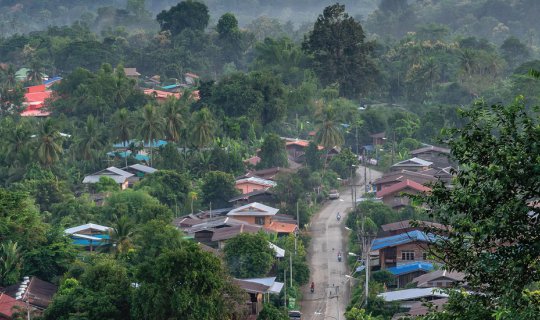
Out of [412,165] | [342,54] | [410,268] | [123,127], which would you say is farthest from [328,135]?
[410,268]

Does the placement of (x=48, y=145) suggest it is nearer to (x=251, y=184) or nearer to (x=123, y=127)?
(x=123, y=127)

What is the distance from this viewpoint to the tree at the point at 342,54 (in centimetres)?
8512

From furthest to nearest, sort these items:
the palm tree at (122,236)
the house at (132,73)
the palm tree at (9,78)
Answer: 1. the house at (132,73)
2. the palm tree at (9,78)
3. the palm tree at (122,236)

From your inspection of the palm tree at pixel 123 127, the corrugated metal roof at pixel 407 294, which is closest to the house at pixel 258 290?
the corrugated metal roof at pixel 407 294

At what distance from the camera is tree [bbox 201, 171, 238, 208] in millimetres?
58500

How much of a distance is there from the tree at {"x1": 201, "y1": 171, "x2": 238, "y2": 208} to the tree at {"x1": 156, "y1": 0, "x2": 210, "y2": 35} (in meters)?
47.2

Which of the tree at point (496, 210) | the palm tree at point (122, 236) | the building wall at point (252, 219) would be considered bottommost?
the building wall at point (252, 219)

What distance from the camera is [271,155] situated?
67250mm

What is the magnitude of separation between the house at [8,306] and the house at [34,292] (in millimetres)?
373

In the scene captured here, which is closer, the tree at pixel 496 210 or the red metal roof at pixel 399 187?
the tree at pixel 496 210

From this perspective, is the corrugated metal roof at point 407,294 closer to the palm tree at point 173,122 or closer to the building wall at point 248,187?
the building wall at point 248,187

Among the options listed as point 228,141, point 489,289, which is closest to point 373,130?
point 228,141

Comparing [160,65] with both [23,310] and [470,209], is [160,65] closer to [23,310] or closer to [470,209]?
[23,310]

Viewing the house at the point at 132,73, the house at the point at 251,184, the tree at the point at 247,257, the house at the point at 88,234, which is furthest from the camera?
the house at the point at 132,73
